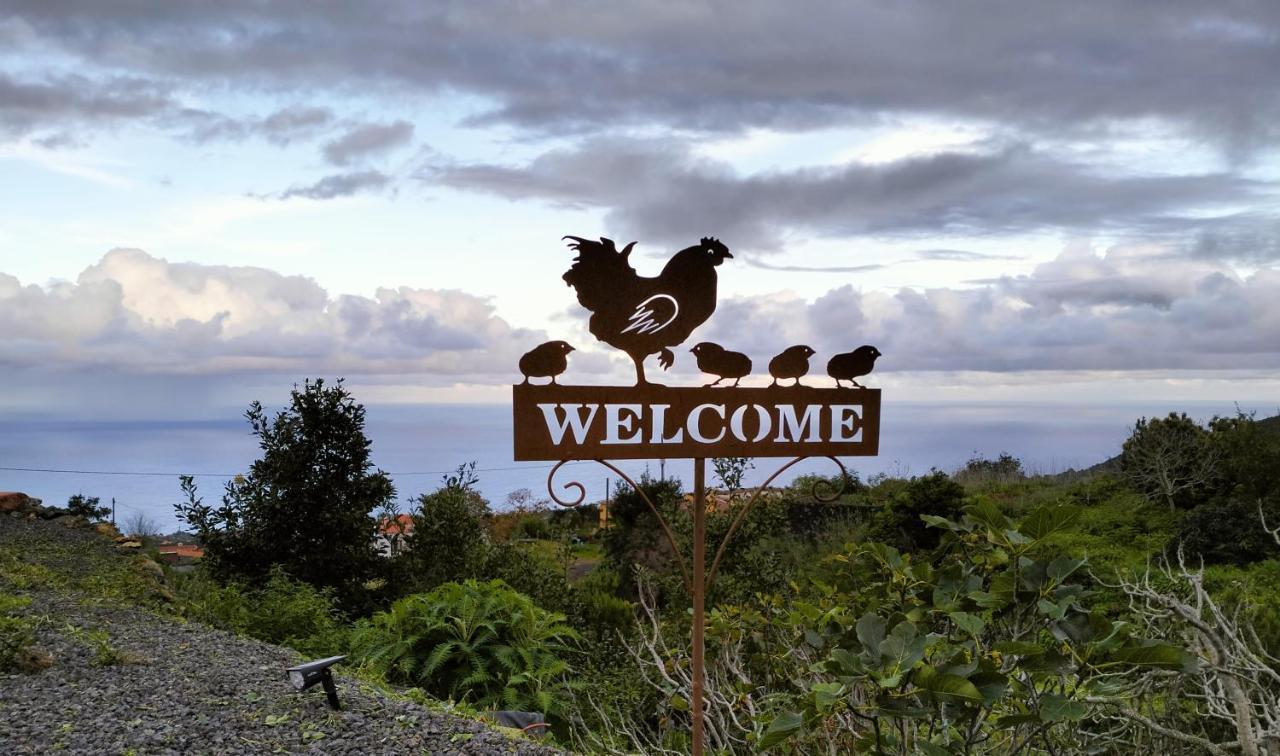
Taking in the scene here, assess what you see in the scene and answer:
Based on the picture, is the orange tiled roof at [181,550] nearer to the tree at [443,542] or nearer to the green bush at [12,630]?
the tree at [443,542]

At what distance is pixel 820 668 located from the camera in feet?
8.02

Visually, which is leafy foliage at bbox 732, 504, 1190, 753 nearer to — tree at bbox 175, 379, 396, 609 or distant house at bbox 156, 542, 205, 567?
tree at bbox 175, 379, 396, 609

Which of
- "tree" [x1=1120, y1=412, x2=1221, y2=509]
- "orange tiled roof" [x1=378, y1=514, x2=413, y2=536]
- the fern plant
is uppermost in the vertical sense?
"tree" [x1=1120, y1=412, x2=1221, y2=509]

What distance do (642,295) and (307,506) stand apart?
5894 mm

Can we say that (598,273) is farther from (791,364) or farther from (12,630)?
(12,630)

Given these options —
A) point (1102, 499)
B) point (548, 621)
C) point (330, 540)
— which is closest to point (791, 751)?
point (548, 621)

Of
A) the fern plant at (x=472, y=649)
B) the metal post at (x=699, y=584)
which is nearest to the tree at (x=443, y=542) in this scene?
the fern plant at (x=472, y=649)

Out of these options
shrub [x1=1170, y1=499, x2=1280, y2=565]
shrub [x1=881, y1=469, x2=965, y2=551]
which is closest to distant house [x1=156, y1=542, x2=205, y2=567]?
shrub [x1=881, y1=469, x2=965, y2=551]

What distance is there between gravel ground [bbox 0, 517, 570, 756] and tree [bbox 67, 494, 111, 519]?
22.6 ft

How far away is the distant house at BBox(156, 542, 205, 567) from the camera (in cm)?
1030

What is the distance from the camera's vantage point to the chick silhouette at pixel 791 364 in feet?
11.3

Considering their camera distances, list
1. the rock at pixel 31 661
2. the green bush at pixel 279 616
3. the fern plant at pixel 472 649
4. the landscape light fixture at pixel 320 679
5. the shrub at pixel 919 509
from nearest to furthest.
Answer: the landscape light fixture at pixel 320 679
the rock at pixel 31 661
the fern plant at pixel 472 649
the green bush at pixel 279 616
the shrub at pixel 919 509

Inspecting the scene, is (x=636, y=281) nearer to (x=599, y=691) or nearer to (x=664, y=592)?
(x=599, y=691)

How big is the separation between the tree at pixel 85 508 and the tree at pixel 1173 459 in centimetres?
1236
